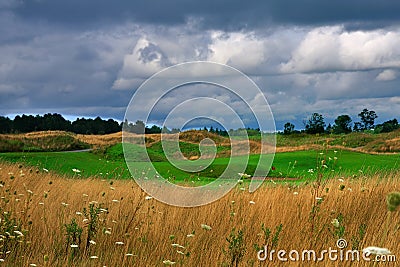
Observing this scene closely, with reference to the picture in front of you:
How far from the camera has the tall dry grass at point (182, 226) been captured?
14.8 feet

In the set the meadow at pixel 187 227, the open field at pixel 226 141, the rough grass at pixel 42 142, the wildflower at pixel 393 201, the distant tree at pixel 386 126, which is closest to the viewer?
the wildflower at pixel 393 201

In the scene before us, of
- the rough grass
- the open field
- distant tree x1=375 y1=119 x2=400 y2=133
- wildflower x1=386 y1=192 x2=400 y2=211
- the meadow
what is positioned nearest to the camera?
wildflower x1=386 y1=192 x2=400 y2=211

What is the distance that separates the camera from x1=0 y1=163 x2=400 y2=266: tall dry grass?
4496 mm

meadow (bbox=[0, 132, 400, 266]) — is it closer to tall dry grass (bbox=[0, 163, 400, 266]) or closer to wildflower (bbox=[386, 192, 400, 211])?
tall dry grass (bbox=[0, 163, 400, 266])

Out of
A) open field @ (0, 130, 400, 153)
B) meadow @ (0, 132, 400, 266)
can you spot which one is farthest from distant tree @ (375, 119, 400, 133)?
meadow @ (0, 132, 400, 266)

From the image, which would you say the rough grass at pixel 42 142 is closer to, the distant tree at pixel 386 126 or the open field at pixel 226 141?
the open field at pixel 226 141

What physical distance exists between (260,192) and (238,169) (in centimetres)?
697

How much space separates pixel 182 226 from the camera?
5.63 meters

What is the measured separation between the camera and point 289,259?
15.3 ft

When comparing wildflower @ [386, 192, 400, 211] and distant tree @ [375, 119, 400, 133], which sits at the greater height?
distant tree @ [375, 119, 400, 133]

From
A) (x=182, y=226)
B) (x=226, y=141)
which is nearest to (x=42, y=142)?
(x=226, y=141)

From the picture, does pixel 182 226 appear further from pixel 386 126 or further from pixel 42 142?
pixel 386 126

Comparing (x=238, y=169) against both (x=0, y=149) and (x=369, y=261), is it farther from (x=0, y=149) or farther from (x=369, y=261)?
(x=0, y=149)

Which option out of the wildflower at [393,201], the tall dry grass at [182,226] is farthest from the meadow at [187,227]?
the wildflower at [393,201]
